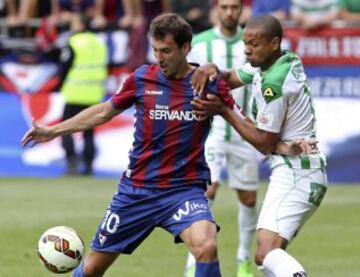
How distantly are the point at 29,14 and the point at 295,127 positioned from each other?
14.6 m

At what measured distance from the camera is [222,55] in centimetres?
1237

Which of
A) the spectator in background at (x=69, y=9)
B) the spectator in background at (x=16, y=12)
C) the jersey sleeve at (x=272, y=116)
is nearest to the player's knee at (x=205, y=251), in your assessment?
the jersey sleeve at (x=272, y=116)

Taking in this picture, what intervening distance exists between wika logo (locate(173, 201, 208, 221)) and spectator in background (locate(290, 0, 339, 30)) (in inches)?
442

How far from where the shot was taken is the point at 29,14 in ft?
74.9

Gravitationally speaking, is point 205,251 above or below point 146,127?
below

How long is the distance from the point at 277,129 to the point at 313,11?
1160 centimetres

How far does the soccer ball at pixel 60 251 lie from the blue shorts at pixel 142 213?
27 cm

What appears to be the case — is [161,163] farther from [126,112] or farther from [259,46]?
[126,112]

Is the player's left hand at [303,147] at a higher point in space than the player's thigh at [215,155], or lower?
higher

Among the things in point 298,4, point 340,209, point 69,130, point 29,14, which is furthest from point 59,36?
point 69,130

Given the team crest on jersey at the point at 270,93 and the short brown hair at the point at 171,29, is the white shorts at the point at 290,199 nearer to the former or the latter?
the team crest on jersey at the point at 270,93

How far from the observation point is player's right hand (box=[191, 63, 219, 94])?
860cm

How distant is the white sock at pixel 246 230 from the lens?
12047mm

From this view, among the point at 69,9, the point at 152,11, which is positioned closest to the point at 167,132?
the point at 152,11
